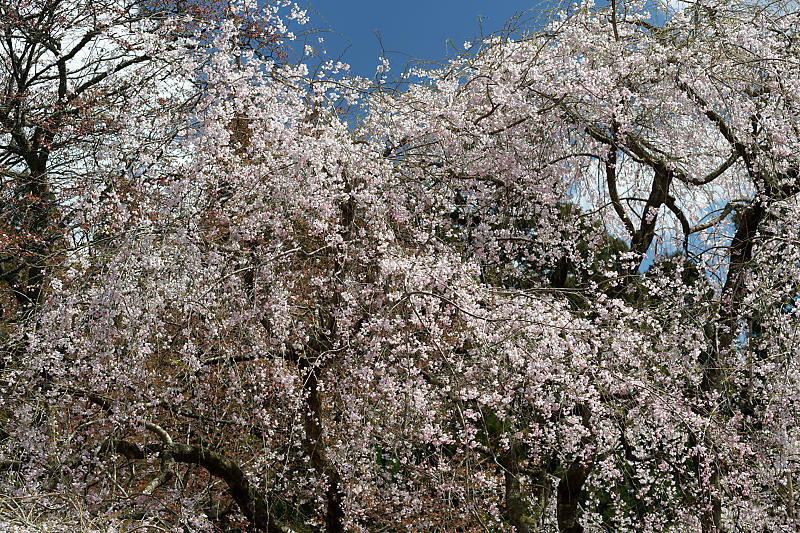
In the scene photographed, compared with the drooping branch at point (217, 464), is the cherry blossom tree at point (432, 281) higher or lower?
higher

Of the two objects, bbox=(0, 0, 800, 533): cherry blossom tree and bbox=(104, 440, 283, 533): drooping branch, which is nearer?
bbox=(0, 0, 800, 533): cherry blossom tree

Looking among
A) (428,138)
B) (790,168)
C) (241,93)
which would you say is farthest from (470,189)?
(790,168)

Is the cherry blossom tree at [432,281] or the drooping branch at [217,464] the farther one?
the drooping branch at [217,464]

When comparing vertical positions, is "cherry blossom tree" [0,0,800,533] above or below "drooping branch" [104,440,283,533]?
above

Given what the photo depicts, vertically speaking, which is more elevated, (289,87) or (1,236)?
(289,87)

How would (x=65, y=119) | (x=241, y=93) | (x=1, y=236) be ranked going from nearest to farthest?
(x=241, y=93) < (x=1, y=236) < (x=65, y=119)

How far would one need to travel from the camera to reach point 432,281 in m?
4.52

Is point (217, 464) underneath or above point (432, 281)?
underneath

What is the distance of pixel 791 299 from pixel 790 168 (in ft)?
3.60

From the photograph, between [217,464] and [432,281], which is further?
[217,464]

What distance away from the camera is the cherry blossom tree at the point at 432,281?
14.5ft

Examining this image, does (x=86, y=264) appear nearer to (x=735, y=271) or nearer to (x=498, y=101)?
(x=498, y=101)

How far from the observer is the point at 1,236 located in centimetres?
698

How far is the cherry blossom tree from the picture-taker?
14.5 feet
